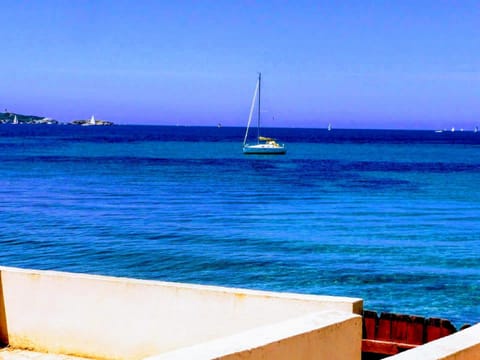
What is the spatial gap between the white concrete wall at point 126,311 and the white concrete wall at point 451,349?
1.85 m

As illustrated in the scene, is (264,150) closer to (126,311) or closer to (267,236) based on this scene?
(267,236)

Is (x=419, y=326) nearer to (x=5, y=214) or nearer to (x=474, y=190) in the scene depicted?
(x=5, y=214)

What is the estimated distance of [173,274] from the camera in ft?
63.1

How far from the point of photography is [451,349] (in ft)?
13.6

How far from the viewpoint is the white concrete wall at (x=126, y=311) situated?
21.7 ft

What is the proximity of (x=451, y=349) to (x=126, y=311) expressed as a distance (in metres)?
3.86

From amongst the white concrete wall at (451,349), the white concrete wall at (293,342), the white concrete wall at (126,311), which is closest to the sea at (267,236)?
the white concrete wall at (126,311)

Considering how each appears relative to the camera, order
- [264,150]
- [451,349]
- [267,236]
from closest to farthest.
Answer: [451,349] < [267,236] < [264,150]

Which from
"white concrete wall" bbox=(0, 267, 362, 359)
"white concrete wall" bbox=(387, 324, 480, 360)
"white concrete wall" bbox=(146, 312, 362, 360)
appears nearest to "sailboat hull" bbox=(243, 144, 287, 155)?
"white concrete wall" bbox=(0, 267, 362, 359)

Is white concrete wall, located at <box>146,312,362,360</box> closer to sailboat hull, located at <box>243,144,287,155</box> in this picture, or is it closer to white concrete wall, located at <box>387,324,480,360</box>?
white concrete wall, located at <box>387,324,480,360</box>

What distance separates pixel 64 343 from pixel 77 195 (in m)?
31.6

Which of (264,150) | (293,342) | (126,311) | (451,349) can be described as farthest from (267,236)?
(264,150)

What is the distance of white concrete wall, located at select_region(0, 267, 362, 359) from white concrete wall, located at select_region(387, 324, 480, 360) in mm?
1853

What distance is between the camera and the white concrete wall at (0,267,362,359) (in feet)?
21.7
